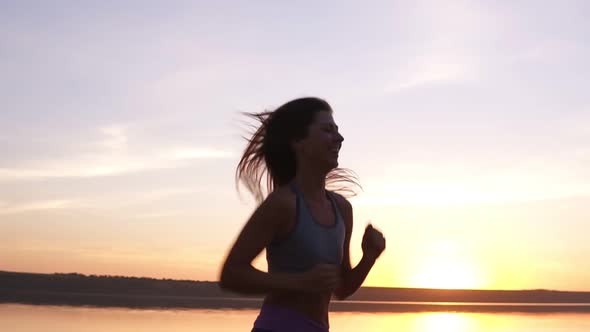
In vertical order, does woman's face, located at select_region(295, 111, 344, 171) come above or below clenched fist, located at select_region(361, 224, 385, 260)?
above

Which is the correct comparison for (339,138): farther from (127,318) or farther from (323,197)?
(127,318)

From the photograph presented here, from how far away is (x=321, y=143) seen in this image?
133 inches

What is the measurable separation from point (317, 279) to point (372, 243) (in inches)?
18.0

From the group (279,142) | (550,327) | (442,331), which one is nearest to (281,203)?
(279,142)

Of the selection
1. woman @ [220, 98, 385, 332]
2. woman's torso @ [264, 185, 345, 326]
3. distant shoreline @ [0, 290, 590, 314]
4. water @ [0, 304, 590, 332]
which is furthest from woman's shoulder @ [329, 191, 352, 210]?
distant shoreline @ [0, 290, 590, 314]

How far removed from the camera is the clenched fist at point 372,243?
11.2ft

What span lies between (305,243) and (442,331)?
13.9 m

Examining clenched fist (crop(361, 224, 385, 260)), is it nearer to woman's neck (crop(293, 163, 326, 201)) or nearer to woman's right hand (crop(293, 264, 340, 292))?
woman's neck (crop(293, 163, 326, 201))

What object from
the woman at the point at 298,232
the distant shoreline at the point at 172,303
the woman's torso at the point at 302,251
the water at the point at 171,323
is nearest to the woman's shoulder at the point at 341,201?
the woman at the point at 298,232

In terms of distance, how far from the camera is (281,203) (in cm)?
319

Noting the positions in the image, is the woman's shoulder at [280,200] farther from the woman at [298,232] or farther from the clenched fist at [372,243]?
the clenched fist at [372,243]

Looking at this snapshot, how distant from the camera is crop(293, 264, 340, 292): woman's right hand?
3.03 m

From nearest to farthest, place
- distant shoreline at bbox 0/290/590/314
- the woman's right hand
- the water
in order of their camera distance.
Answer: the woman's right hand, the water, distant shoreline at bbox 0/290/590/314

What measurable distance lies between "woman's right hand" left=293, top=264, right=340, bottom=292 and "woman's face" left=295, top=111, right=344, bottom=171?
17.9 inches
